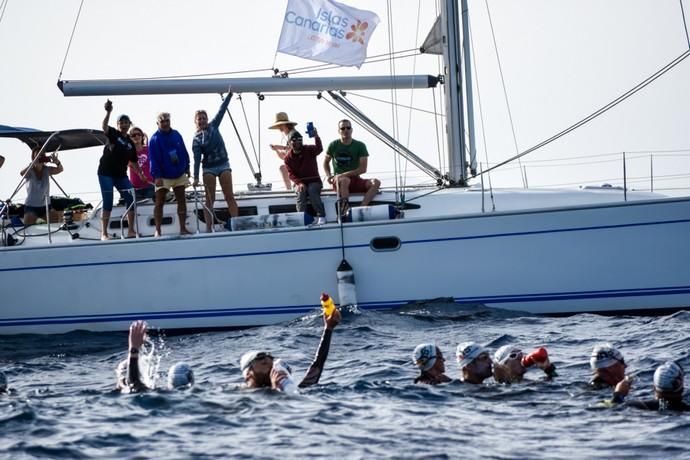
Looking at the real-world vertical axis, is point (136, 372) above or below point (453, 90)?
below

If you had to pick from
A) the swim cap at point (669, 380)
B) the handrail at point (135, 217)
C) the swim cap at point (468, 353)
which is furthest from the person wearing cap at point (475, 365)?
the handrail at point (135, 217)

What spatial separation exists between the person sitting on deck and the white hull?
4.57 metres

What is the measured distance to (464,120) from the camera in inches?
717

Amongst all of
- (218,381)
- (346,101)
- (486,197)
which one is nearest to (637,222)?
(486,197)

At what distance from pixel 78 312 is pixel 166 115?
10.9 feet

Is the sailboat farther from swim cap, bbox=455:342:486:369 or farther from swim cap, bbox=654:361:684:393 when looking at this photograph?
swim cap, bbox=654:361:684:393

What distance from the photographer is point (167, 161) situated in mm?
17219

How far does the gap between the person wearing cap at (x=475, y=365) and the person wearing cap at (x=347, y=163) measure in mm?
5285

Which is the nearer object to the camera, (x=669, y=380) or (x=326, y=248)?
(x=669, y=380)

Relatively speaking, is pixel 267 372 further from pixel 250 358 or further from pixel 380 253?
pixel 380 253

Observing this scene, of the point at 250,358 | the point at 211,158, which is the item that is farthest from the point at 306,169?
the point at 250,358

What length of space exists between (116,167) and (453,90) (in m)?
5.06

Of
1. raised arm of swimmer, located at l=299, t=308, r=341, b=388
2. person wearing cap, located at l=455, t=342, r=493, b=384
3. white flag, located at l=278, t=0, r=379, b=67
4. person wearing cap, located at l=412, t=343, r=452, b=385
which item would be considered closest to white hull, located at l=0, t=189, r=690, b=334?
white flag, located at l=278, t=0, r=379, b=67

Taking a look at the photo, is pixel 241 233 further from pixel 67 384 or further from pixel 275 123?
pixel 67 384
